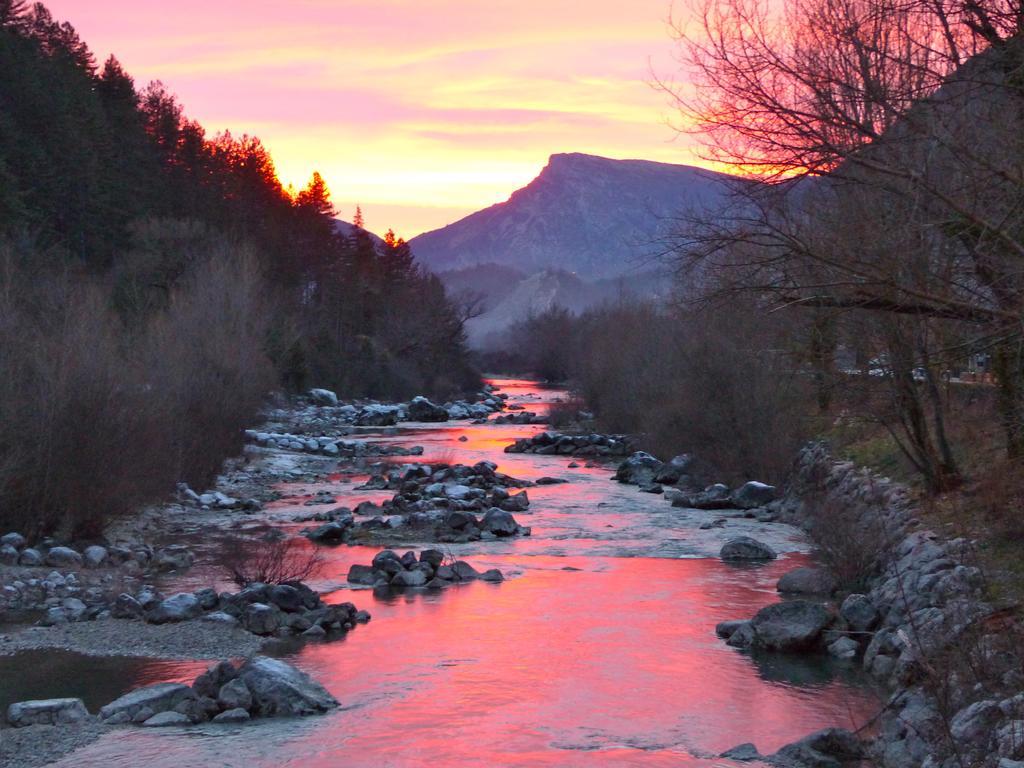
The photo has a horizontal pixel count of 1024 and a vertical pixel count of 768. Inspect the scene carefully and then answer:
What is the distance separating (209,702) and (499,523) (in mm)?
11003

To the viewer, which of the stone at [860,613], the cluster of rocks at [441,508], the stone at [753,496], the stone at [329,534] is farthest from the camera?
the stone at [753,496]

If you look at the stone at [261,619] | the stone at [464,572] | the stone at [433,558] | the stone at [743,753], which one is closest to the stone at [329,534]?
the stone at [433,558]

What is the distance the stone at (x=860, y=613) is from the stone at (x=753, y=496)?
10.6 m

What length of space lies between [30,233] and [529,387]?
Result: 50254 mm

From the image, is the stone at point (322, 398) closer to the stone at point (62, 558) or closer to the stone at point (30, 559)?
the stone at point (62, 558)

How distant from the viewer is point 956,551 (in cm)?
1219

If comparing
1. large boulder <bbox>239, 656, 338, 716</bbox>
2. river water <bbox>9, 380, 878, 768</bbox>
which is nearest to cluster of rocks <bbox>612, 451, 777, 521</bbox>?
river water <bbox>9, 380, 878, 768</bbox>

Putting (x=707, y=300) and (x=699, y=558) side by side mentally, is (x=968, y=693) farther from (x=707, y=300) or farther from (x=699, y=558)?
(x=699, y=558)

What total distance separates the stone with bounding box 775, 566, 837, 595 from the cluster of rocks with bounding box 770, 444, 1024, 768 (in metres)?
0.04

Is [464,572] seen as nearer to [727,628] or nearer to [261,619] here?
[261,619]

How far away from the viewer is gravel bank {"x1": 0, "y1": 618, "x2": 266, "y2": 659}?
12531 millimetres

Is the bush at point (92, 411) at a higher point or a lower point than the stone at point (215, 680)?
higher

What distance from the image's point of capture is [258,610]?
13.7 m

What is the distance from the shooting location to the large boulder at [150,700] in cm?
1022
